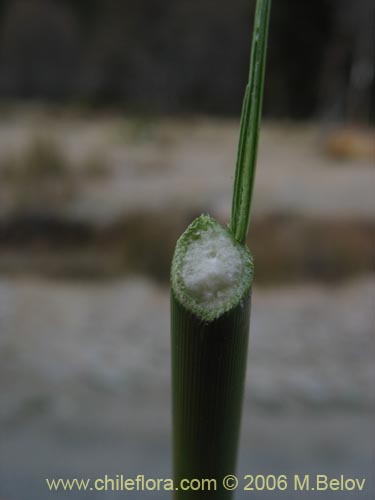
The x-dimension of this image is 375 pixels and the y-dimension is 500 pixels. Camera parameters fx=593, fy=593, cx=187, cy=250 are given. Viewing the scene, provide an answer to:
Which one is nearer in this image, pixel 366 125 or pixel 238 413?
pixel 238 413

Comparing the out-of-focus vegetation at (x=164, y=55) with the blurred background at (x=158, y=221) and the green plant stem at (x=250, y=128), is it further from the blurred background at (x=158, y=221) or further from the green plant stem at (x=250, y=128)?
the green plant stem at (x=250, y=128)

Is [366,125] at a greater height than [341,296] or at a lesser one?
greater

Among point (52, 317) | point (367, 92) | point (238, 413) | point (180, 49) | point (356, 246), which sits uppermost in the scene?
point (180, 49)

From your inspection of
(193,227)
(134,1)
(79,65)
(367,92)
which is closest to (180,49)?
(134,1)

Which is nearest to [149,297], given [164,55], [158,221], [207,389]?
[158,221]

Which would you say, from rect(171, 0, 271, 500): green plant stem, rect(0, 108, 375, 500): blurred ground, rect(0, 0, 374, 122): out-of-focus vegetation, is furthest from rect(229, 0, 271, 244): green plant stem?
rect(0, 0, 374, 122): out-of-focus vegetation

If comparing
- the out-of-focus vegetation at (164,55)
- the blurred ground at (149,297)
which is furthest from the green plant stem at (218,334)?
the out-of-focus vegetation at (164,55)

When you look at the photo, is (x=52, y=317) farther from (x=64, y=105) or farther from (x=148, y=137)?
(x=64, y=105)
